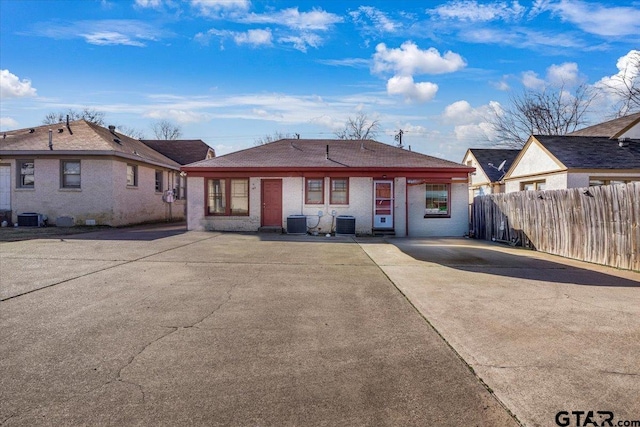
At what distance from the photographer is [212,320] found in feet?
15.9

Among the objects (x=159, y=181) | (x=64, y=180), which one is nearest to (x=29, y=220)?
(x=64, y=180)

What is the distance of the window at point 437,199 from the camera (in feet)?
56.0

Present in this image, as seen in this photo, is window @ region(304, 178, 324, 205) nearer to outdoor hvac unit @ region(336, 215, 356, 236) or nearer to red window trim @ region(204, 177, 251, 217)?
outdoor hvac unit @ region(336, 215, 356, 236)

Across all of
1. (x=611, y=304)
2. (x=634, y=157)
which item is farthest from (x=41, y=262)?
(x=634, y=157)

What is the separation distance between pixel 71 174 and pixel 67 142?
5.73 feet

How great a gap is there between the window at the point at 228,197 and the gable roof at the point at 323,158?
0.82 metres

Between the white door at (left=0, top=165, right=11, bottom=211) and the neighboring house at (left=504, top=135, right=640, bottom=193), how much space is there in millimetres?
25758

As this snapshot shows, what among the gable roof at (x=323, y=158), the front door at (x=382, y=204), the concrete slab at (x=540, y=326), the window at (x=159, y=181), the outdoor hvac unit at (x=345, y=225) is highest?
the gable roof at (x=323, y=158)

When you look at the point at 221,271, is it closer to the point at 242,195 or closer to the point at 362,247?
the point at 362,247

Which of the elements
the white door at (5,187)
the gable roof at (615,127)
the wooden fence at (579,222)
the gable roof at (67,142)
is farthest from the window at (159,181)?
the gable roof at (615,127)

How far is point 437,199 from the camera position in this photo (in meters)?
17.2

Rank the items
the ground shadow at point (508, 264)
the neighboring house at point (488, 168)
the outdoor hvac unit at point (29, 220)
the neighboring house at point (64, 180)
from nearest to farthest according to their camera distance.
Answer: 1. the ground shadow at point (508, 264)
2. the outdoor hvac unit at point (29, 220)
3. the neighboring house at point (64, 180)
4. the neighboring house at point (488, 168)

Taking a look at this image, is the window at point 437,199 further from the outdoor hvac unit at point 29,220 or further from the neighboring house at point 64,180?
the outdoor hvac unit at point 29,220

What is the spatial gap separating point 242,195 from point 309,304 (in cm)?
1243
